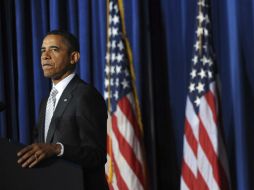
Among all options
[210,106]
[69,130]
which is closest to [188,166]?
[210,106]

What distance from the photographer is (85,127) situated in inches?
69.4

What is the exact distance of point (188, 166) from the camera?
3537mm

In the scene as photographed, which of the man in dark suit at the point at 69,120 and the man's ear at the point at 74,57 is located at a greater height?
the man's ear at the point at 74,57

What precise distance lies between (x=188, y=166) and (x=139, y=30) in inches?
49.9

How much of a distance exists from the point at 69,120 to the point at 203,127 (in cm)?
176

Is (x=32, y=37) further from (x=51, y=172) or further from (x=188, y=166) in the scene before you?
(x=51, y=172)

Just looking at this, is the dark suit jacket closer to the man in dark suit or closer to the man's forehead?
the man in dark suit

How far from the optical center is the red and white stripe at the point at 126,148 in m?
3.69

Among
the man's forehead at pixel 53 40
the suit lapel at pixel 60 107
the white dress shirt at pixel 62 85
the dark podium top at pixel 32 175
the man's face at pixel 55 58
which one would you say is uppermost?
the man's forehead at pixel 53 40

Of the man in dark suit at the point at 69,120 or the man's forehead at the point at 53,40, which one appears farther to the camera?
the man's forehead at the point at 53,40

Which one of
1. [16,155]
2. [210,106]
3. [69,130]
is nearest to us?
[16,155]

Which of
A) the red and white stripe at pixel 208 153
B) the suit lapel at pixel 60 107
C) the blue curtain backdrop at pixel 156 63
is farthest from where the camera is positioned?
the blue curtain backdrop at pixel 156 63

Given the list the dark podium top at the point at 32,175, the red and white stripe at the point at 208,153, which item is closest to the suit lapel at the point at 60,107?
the dark podium top at the point at 32,175

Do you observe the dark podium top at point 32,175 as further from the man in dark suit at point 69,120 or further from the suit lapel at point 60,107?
the suit lapel at point 60,107
